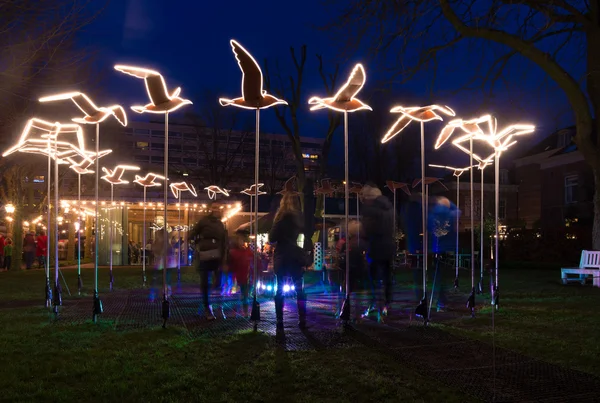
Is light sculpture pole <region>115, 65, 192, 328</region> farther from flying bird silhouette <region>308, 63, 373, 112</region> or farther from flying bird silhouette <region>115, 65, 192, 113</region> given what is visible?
flying bird silhouette <region>308, 63, 373, 112</region>

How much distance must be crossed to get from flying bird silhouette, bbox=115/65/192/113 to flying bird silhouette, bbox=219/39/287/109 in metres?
0.80

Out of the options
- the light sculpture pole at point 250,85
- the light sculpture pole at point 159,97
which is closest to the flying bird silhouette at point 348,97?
the light sculpture pole at point 250,85

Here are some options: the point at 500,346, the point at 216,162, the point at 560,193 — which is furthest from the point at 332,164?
the point at 500,346

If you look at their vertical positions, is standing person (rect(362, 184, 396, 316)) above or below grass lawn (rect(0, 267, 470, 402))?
above

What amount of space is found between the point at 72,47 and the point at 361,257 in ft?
40.7

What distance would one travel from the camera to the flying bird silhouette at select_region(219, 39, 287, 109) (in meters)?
6.58

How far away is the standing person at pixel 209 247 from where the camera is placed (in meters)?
8.66

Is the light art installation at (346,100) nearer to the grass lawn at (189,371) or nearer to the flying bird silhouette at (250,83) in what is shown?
the flying bird silhouette at (250,83)

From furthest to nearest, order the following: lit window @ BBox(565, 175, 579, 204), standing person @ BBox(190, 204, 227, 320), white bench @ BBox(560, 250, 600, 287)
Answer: lit window @ BBox(565, 175, 579, 204) < white bench @ BBox(560, 250, 600, 287) < standing person @ BBox(190, 204, 227, 320)

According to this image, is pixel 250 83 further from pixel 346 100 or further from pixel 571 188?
pixel 571 188

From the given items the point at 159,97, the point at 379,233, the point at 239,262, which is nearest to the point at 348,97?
the point at 379,233

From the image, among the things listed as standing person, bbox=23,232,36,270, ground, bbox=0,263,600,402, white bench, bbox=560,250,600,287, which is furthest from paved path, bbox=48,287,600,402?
standing person, bbox=23,232,36,270

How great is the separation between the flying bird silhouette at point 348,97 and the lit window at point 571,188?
34.6 m

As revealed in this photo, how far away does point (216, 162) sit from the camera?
39.3 m
